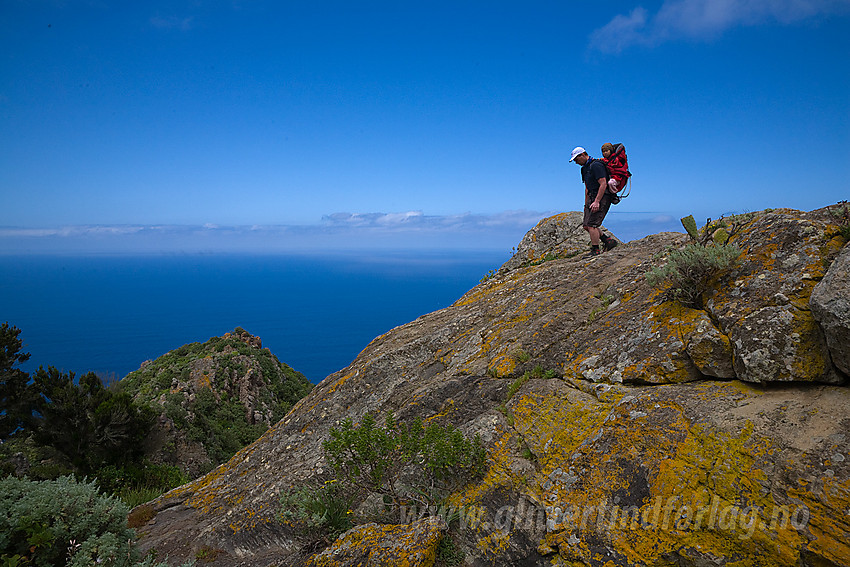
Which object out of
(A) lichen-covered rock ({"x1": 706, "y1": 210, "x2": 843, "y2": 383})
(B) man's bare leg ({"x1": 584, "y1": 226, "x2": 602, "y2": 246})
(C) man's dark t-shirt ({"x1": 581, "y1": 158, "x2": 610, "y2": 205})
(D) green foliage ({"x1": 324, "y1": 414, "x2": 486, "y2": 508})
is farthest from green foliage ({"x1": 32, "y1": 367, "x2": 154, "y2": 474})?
(A) lichen-covered rock ({"x1": 706, "y1": 210, "x2": 843, "y2": 383})

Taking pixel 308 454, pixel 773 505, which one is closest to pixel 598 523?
pixel 773 505

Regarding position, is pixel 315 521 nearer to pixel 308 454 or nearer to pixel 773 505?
pixel 308 454

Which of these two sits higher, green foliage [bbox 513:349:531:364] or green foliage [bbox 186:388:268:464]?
green foliage [bbox 513:349:531:364]

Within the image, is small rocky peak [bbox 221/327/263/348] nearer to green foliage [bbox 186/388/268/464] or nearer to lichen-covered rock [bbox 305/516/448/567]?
green foliage [bbox 186/388/268/464]

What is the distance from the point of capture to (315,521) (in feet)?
16.8

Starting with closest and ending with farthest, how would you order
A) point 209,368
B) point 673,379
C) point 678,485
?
point 678,485, point 673,379, point 209,368

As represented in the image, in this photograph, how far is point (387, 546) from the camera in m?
4.39

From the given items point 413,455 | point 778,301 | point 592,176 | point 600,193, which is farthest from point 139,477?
point 778,301

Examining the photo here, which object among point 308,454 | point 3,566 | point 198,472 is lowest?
point 198,472

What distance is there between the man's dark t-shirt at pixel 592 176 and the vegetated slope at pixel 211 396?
17.7 m

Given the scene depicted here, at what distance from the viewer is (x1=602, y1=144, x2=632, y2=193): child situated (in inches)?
376

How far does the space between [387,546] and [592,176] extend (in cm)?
A: 895

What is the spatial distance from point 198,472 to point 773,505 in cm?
1936

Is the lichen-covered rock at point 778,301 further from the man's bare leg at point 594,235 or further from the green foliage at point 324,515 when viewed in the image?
the green foliage at point 324,515
